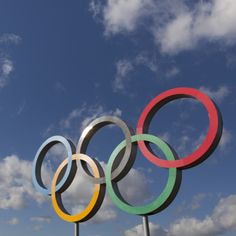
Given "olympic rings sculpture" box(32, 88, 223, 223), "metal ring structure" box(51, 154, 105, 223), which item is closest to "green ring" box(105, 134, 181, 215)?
"olympic rings sculpture" box(32, 88, 223, 223)

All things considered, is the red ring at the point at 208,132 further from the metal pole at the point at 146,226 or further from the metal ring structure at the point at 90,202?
the metal ring structure at the point at 90,202

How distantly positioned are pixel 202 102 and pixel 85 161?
6229 millimetres

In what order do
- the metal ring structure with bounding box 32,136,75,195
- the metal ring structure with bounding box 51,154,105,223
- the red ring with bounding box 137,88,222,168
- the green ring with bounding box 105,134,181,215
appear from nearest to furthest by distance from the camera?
the red ring with bounding box 137,88,222,168 → the green ring with bounding box 105,134,181,215 → the metal ring structure with bounding box 51,154,105,223 → the metal ring structure with bounding box 32,136,75,195

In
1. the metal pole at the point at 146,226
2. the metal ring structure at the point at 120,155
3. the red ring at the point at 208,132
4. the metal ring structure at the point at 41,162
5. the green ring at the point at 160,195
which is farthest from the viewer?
the metal ring structure at the point at 41,162

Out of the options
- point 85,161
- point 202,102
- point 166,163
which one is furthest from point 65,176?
point 202,102

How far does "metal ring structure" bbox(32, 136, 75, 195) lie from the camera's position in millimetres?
19500

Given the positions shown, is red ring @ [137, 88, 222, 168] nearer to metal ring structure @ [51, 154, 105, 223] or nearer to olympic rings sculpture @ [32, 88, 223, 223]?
olympic rings sculpture @ [32, 88, 223, 223]

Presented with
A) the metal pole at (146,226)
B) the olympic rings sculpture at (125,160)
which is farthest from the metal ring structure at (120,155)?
the metal pole at (146,226)

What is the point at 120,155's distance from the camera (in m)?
17.5

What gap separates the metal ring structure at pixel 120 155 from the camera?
669 inches

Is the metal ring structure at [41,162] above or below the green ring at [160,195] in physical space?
above

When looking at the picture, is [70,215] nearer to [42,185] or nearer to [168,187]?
[42,185]

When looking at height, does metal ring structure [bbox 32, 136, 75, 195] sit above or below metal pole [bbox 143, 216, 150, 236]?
above

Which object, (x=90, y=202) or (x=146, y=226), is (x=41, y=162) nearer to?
(x=90, y=202)
